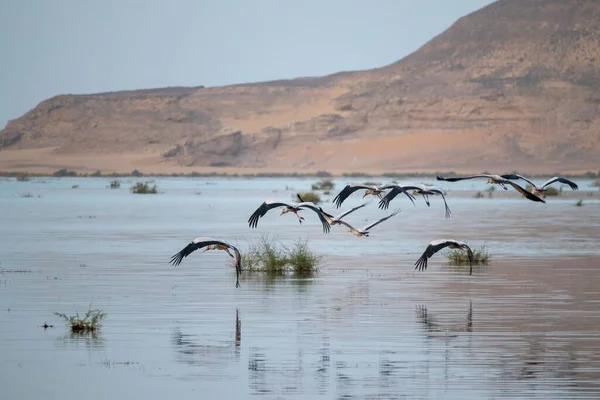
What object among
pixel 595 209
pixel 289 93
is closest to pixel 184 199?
pixel 595 209

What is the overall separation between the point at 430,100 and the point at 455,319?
412 ft

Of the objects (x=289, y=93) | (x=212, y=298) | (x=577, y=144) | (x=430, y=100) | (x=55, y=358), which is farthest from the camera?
(x=289, y=93)

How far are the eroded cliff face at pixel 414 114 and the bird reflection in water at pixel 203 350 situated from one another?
351 ft

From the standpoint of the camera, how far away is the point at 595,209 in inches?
2015

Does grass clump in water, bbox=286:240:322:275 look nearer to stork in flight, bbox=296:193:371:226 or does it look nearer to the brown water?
the brown water

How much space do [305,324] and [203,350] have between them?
2346 millimetres

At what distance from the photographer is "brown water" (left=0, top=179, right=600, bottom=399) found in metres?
12.3

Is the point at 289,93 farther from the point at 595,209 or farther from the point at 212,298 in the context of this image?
the point at 212,298

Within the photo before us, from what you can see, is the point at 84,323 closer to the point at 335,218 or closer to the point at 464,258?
the point at 335,218

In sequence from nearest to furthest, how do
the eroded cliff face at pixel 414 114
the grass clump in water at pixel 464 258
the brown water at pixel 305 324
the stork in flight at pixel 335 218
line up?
1. the brown water at pixel 305 324
2. the stork in flight at pixel 335 218
3. the grass clump in water at pixel 464 258
4. the eroded cliff face at pixel 414 114

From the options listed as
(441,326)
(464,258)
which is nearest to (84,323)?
(441,326)

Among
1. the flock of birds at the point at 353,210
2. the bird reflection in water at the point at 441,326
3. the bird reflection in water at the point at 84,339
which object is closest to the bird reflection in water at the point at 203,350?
the bird reflection in water at the point at 84,339

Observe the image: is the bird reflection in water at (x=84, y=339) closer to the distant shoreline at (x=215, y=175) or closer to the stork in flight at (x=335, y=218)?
the stork in flight at (x=335, y=218)

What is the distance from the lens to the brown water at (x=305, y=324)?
486 inches
